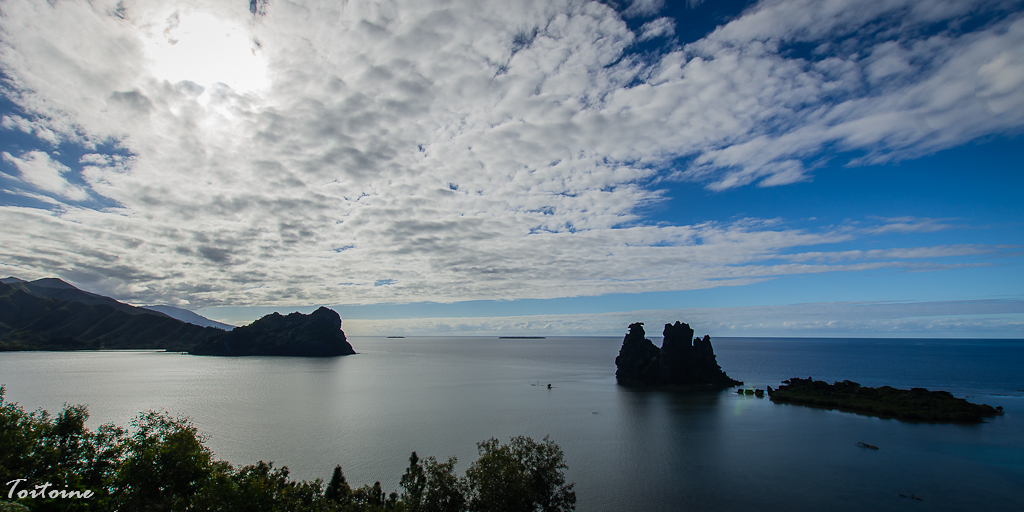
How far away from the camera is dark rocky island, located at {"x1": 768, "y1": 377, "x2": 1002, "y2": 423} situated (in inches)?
3831

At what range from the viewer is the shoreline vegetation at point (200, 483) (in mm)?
31969

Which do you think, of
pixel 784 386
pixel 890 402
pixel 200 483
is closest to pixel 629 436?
pixel 200 483

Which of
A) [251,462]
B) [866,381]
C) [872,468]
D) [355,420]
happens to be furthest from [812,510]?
[866,381]

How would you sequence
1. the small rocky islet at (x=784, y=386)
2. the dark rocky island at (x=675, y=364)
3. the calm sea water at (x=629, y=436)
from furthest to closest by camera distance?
the dark rocky island at (x=675, y=364) < the small rocky islet at (x=784, y=386) < the calm sea water at (x=629, y=436)

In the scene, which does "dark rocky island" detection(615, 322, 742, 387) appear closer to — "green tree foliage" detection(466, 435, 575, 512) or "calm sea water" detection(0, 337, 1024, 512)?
"calm sea water" detection(0, 337, 1024, 512)

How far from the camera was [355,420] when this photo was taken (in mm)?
93750

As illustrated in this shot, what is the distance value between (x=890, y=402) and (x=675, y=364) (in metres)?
65.3

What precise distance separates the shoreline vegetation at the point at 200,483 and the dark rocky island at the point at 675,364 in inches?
5205

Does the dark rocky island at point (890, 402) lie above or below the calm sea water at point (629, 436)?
above

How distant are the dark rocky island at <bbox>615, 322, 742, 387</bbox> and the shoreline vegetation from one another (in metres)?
132

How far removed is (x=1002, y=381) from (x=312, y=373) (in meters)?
277

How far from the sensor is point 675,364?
16425cm

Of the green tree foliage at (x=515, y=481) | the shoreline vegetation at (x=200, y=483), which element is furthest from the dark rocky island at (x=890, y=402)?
the shoreline vegetation at (x=200, y=483)

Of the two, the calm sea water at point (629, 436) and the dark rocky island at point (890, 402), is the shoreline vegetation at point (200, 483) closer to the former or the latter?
the calm sea water at point (629, 436)
